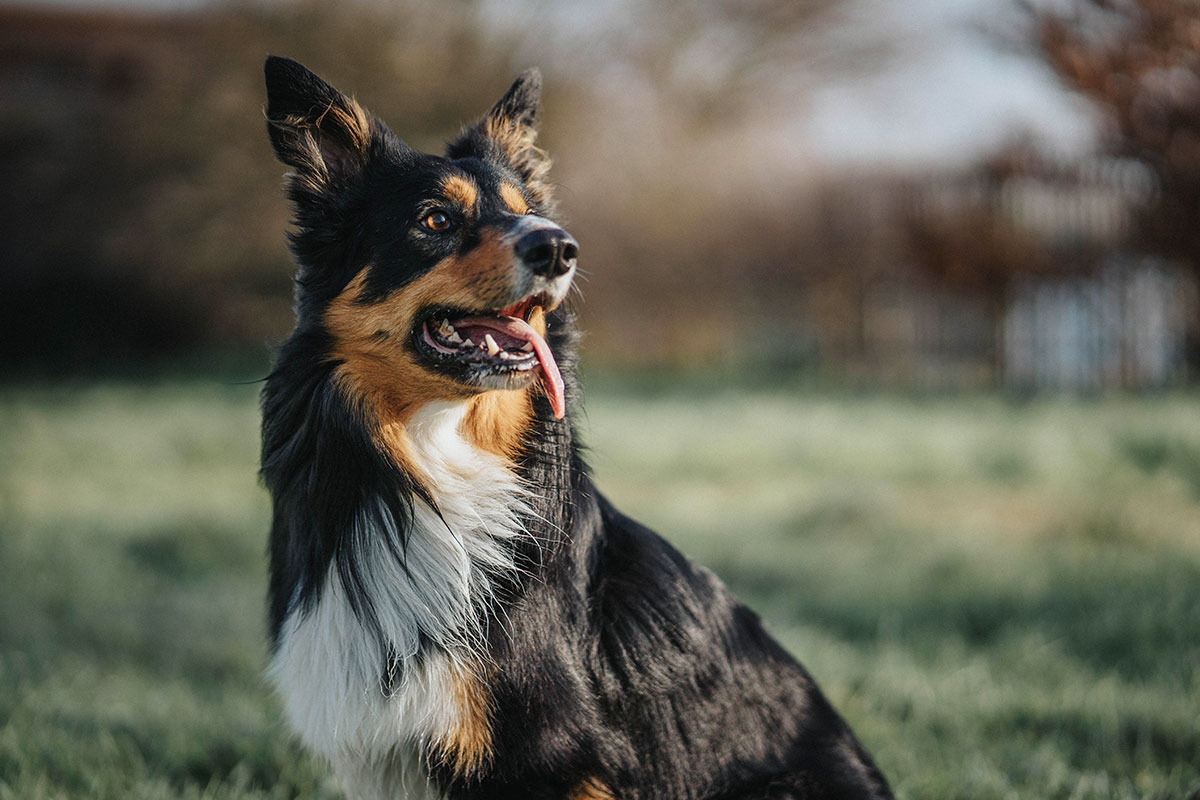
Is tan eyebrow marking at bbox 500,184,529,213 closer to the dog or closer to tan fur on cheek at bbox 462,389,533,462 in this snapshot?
the dog

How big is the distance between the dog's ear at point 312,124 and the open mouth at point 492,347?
2.01 ft

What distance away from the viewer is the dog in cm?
252

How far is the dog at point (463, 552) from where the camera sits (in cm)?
252

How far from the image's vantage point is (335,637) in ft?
8.53

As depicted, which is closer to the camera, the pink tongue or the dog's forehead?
the pink tongue

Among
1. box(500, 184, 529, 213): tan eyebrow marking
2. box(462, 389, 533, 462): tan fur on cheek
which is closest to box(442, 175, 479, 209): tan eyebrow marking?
box(500, 184, 529, 213): tan eyebrow marking

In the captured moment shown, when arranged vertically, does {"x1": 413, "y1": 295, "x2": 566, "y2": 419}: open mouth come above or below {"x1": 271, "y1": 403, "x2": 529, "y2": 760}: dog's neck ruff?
above

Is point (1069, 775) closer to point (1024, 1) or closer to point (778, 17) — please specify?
point (1024, 1)

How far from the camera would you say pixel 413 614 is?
2605 millimetres

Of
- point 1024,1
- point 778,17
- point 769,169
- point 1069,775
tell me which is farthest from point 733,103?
point 1069,775

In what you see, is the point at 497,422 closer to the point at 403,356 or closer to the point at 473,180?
the point at 403,356

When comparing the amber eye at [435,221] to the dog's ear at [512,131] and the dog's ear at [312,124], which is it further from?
the dog's ear at [512,131]

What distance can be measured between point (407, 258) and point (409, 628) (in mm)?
1082

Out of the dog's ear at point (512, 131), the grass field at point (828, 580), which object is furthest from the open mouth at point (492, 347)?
the dog's ear at point (512, 131)
